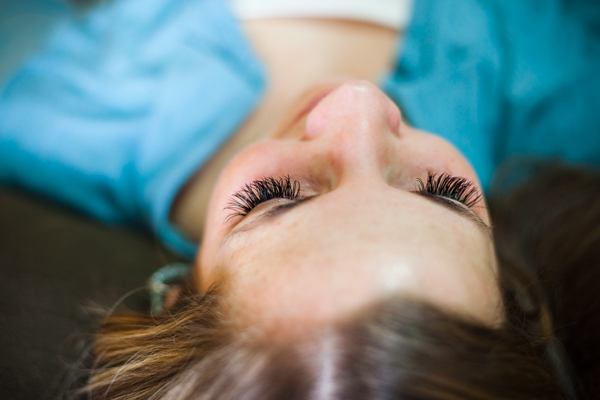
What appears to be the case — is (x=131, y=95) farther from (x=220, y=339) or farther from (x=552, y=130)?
(x=552, y=130)

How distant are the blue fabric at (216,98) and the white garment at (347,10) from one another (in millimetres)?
54

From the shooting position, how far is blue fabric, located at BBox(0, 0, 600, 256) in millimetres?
988

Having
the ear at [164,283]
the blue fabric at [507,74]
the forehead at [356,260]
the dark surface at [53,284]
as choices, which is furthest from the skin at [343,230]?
the blue fabric at [507,74]

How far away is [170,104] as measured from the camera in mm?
1011

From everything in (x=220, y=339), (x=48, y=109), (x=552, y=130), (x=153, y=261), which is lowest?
(x=220, y=339)

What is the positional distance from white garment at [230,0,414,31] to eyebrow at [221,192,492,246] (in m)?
0.75

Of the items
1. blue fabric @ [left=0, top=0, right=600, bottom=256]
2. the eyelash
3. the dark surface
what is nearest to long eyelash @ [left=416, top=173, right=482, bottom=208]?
the eyelash

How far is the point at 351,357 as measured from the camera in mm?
422

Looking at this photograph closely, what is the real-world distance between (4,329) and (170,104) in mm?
605

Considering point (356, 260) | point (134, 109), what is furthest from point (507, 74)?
point (134, 109)

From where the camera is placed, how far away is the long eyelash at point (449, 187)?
582 mm

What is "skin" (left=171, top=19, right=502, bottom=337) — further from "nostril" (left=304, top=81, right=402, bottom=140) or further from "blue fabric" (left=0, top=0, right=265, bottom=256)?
"blue fabric" (left=0, top=0, right=265, bottom=256)

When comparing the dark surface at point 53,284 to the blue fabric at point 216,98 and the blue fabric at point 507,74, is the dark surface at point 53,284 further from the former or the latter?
the blue fabric at point 507,74

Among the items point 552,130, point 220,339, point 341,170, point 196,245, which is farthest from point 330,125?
point 552,130
